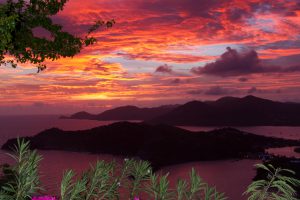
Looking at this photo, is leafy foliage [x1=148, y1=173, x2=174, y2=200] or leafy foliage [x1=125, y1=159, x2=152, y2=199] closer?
leafy foliage [x1=148, y1=173, x2=174, y2=200]

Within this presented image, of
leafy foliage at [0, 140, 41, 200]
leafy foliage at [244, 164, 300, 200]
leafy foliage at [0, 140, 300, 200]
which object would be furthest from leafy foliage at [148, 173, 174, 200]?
leafy foliage at [0, 140, 41, 200]

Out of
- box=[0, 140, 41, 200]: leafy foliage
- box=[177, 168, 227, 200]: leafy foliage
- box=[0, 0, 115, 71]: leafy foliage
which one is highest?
box=[0, 0, 115, 71]: leafy foliage

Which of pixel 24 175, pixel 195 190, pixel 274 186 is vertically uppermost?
pixel 24 175

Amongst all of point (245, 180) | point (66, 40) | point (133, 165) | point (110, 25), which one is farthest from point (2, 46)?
point (245, 180)

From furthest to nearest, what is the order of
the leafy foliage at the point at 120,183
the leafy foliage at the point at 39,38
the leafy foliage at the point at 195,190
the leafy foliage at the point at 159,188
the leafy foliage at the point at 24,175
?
the leafy foliage at the point at 39,38 → the leafy foliage at the point at 195,190 → the leafy foliage at the point at 159,188 → the leafy foliage at the point at 120,183 → the leafy foliage at the point at 24,175

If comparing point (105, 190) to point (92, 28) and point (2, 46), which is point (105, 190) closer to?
point (2, 46)

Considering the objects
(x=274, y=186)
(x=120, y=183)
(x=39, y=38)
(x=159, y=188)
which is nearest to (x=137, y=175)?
(x=120, y=183)

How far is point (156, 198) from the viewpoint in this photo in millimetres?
5922

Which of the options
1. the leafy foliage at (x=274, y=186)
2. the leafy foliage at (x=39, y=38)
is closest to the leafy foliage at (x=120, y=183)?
the leafy foliage at (x=274, y=186)

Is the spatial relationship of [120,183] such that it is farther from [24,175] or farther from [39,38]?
[39,38]

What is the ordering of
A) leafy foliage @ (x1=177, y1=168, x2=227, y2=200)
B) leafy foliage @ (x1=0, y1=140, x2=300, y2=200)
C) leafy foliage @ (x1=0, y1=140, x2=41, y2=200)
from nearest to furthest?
leafy foliage @ (x1=0, y1=140, x2=41, y2=200), leafy foliage @ (x1=0, y1=140, x2=300, y2=200), leafy foliage @ (x1=177, y1=168, x2=227, y2=200)

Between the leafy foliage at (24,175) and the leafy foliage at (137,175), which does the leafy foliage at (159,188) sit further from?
the leafy foliage at (24,175)

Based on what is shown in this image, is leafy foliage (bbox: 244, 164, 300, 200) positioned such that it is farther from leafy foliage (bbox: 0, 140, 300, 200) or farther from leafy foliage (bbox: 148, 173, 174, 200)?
leafy foliage (bbox: 148, 173, 174, 200)

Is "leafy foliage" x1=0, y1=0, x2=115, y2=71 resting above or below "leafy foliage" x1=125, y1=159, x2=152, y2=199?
above
